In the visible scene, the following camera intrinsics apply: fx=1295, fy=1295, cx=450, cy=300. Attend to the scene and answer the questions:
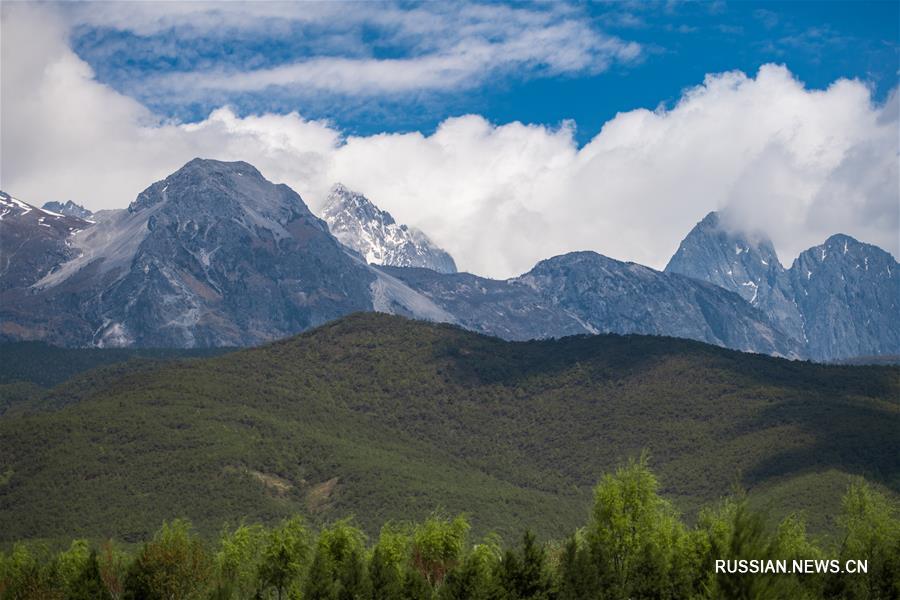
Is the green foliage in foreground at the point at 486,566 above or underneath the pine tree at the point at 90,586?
above

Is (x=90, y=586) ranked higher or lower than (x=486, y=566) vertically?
lower

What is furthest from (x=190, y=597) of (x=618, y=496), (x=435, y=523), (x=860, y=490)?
(x=860, y=490)

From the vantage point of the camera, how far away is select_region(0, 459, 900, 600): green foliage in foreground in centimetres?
13088

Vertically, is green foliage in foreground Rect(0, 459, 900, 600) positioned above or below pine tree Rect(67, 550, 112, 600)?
above

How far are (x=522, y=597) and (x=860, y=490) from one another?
57355mm

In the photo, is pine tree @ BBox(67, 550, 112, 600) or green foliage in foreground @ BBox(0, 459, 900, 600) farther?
pine tree @ BBox(67, 550, 112, 600)

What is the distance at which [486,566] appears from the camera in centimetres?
14025

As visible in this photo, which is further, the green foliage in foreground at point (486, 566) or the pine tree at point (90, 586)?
the pine tree at point (90, 586)

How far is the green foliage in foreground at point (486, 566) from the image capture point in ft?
429

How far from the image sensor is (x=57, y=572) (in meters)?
155

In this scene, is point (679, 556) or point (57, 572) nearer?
point (679, 556)

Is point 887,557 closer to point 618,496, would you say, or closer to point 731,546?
point 618,496

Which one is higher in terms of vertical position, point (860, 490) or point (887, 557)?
point (860, 490)

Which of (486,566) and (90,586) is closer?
(486,566)
